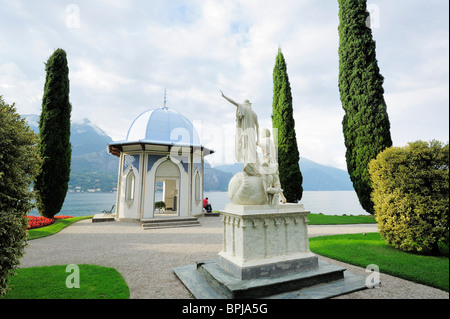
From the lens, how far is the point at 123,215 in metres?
14.7

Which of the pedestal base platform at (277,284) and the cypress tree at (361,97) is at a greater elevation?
the cypress tree at (361,97)

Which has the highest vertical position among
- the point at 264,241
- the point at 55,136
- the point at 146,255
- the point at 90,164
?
the point at 90,164

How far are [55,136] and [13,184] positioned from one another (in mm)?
13087

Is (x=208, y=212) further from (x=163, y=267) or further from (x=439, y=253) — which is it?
(x=439, y=253)

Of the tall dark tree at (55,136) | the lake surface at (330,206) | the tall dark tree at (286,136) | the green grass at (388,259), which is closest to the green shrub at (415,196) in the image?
the green grass at (388,259)

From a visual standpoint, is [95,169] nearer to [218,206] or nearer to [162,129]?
[218,206]

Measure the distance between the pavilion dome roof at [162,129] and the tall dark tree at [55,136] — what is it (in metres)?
4.25

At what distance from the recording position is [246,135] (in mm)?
5457

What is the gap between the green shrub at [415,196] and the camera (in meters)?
6.16

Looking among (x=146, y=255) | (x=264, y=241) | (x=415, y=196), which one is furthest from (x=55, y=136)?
(x=415, y=196)

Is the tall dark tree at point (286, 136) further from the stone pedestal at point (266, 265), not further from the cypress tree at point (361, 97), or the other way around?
the stone pedestal at point (266, 265)

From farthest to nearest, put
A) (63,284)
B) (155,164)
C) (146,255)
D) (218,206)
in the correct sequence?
(218,206), (155,164), (146,255), (63,284)

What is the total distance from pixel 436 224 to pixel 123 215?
15.8 m

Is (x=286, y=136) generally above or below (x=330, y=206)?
above
